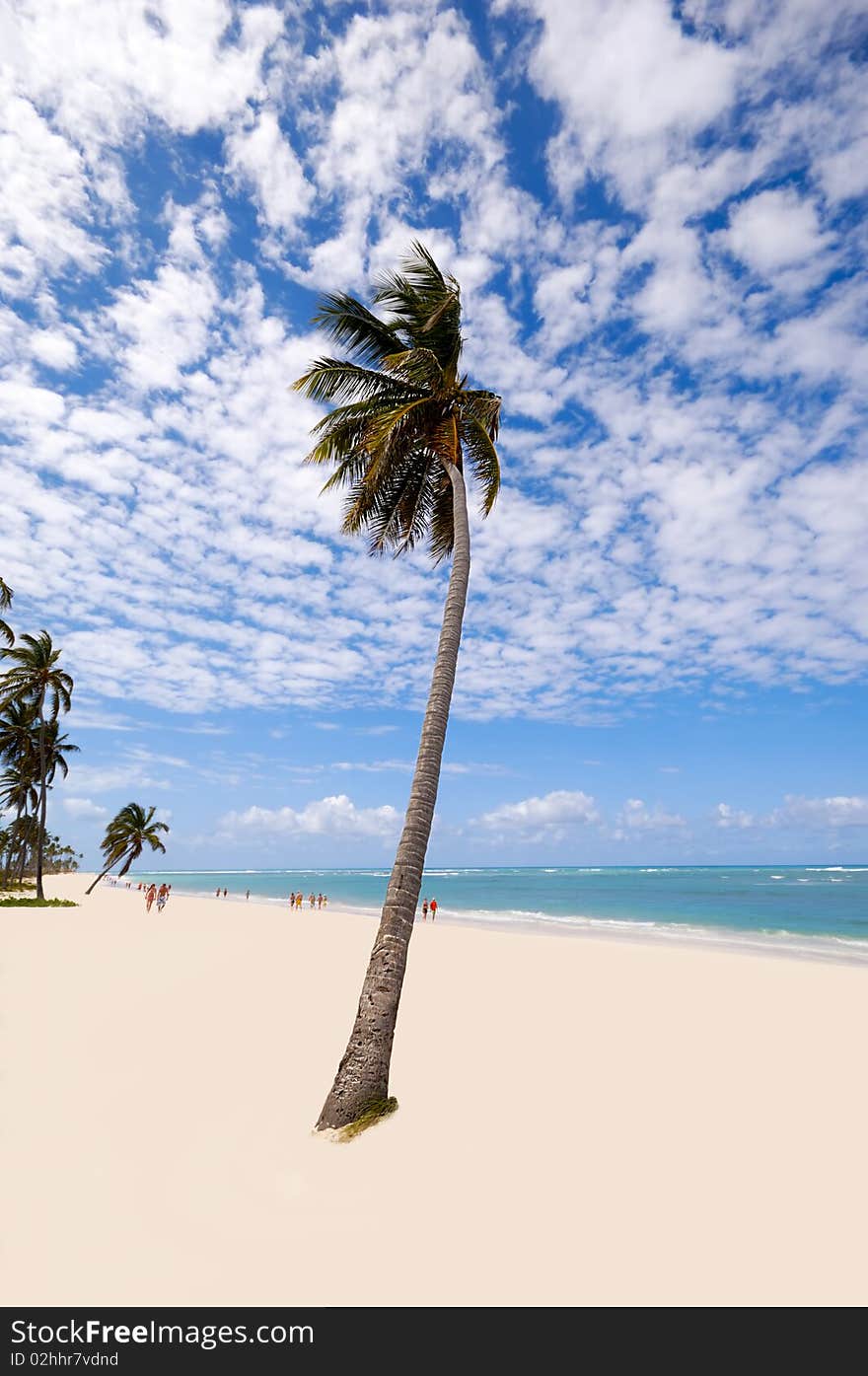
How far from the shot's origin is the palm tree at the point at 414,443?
7453mm

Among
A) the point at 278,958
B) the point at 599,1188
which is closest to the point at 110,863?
the point at 278,958

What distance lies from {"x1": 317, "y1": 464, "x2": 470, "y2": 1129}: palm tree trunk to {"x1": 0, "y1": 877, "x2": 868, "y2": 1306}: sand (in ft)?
1.42

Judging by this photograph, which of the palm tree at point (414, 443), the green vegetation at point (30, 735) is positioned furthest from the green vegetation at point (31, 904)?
the palm tree at point (414, 443)

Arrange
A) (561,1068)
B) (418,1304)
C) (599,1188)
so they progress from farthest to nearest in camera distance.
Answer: (561,1068) → (599,1188) → (418,1304)

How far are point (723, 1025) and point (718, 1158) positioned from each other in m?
5.86

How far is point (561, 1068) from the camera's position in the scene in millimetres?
8102

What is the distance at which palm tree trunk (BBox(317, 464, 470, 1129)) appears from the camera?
608cm

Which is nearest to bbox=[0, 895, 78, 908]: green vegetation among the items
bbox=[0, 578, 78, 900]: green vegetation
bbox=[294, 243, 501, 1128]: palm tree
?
bbox=[0, 578, 78, 900]: green vegetation

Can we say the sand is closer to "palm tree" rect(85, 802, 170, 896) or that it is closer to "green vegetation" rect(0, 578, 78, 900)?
"green vegetation" rect(0, 578, 78, 900)

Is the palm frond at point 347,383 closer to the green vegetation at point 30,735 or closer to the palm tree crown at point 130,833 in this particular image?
the green vegetation at point 30,735

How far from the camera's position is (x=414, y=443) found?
9891 millimetres

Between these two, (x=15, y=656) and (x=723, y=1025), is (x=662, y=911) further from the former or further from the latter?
(x=15, y=656)

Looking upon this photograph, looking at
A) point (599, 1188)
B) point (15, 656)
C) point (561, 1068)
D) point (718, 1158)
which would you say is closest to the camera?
point (599, 1188)

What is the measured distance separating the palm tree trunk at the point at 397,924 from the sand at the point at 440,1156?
43cm
